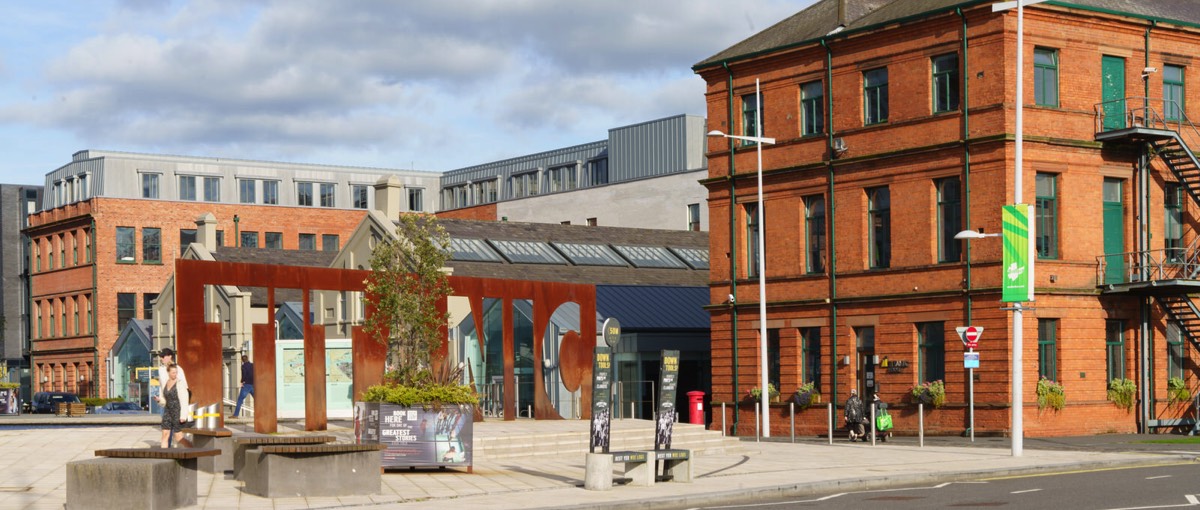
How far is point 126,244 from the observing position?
93375 millimetres

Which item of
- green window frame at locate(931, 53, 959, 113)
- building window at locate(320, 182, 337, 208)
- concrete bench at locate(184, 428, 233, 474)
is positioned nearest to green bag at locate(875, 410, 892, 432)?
green window frame at locate(931, 53, 959, 113)

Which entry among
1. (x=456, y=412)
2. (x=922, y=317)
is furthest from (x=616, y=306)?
(x=456, y=412)

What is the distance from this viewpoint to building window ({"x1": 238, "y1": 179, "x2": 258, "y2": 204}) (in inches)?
4001

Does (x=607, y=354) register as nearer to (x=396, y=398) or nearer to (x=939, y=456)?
(x=396, y=398)

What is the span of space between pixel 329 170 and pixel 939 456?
79.7 metres

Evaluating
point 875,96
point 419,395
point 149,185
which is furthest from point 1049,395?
point 149,185

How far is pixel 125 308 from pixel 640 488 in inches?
2909

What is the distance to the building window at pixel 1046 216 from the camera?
39156 mm

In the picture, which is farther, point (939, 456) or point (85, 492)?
point (939, 456)

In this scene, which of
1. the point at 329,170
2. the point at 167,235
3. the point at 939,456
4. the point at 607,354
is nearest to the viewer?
the point at 607,354

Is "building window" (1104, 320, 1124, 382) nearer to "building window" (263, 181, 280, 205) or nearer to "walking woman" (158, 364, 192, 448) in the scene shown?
"walking woman" (158, 364, 192, 448)

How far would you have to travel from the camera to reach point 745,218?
4606cm

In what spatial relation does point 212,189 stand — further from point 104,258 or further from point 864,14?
point 864,14

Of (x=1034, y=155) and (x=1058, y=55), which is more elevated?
(x=1058, y=55)
